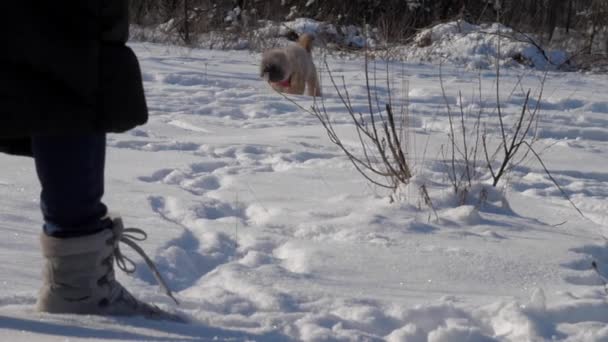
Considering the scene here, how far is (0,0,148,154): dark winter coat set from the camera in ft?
4.26

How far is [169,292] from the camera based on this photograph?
1.59 meters

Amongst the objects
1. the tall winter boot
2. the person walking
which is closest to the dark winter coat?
the person walking

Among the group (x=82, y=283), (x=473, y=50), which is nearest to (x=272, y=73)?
(x=473, y=50)

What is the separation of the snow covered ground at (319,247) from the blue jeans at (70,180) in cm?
17

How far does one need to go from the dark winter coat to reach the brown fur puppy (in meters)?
4.74

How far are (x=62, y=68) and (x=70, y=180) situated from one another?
202 millimetres

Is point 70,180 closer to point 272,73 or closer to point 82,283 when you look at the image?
point 82,283

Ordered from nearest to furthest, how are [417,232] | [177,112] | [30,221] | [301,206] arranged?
[30,221]
[417,232]
[301,206]
[177,112]

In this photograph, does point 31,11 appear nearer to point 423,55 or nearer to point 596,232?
point 596,232

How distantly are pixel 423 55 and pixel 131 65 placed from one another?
8268 millimetres

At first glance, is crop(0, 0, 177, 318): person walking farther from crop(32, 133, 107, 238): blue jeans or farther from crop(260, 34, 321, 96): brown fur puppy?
crop(260, 34, 321, 96): brown fur puppy

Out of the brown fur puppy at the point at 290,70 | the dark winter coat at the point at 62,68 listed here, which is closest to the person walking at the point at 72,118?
the dark winter coat at the point at 62,68

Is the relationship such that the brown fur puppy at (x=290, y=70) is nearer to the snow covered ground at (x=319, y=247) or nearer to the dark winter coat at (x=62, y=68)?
the snow covered ground at (x=319, y=247)

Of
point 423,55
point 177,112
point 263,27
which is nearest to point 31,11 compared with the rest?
point 177,112
